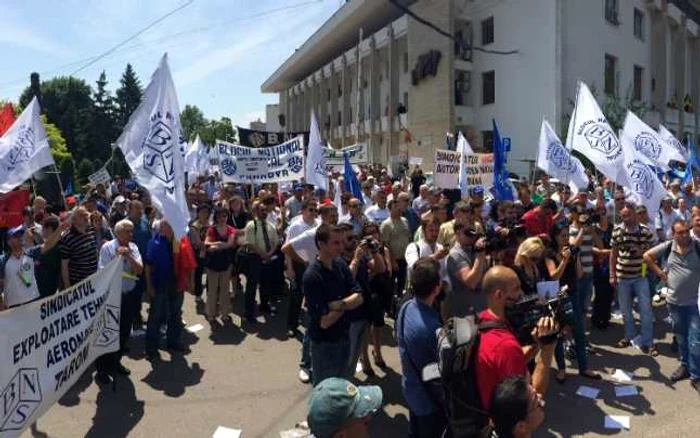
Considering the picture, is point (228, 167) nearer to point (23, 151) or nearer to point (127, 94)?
point (23, 151)

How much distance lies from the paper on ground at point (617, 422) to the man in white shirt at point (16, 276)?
20.2 ft

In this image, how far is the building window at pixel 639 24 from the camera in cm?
3516

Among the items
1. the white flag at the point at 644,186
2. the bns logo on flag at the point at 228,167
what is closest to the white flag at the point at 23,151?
the bns logo on flag at the point at 228,167

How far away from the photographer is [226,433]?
17.0ft

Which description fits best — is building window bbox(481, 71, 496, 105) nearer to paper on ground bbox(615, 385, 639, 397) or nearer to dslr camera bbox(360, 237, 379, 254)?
paper on ground bbox(615, 385, 639, 397)

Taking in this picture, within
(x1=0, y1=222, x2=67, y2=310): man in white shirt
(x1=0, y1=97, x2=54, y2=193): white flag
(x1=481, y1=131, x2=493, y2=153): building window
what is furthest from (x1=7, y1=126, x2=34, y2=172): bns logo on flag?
(x1=481, y1=131, x2=493, y2=153): building window

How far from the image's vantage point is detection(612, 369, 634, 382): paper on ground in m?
6.32

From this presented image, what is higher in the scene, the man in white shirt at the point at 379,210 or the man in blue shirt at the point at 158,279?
the man in white shirt at the point at 379,210

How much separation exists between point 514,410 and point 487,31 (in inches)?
1313

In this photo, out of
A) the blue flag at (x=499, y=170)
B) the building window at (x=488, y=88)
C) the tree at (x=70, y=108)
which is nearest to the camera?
the blue flag at (x=499, y=170)

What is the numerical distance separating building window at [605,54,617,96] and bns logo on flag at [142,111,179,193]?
103ft

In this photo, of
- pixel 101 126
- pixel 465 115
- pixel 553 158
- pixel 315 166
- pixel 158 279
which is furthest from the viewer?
pixel 101 126

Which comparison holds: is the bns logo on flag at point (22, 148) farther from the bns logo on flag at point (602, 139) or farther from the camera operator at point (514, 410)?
the bns logo on flag at point (602, 139)

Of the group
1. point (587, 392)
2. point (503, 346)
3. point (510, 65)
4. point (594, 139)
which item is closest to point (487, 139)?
point (510, 65)
